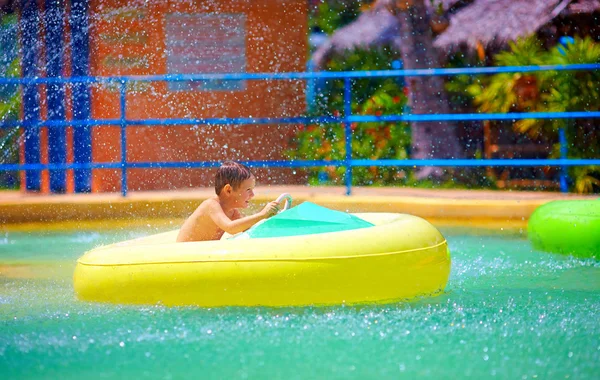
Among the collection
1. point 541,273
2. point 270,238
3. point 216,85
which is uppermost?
point 216,85

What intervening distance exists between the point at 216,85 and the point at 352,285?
7.59m

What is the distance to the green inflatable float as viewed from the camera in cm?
708

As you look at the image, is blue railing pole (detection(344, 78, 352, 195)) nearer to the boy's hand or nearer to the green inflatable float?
the green inflatable float

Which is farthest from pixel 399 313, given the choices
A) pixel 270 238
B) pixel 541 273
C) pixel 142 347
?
pixel 541 273

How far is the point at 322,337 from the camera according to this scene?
461cm

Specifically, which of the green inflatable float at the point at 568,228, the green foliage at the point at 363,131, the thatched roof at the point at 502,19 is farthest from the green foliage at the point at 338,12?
the green inflatable float at the point at 568,228

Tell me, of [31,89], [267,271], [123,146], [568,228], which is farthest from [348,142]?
[267,271]

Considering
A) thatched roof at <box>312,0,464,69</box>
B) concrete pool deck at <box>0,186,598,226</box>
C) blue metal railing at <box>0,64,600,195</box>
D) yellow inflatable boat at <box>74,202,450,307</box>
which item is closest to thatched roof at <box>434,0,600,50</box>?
thatched roof at <box>312,0,464,69</box>

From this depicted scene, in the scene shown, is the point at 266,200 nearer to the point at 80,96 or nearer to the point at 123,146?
the point at 123,146

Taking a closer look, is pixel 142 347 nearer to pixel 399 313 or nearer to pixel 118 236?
pixel 399 313

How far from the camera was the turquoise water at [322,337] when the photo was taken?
4.09 metres

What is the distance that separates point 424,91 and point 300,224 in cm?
737

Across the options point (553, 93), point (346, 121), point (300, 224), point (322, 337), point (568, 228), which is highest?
point (553, 93)

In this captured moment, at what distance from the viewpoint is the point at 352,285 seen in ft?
17.1
